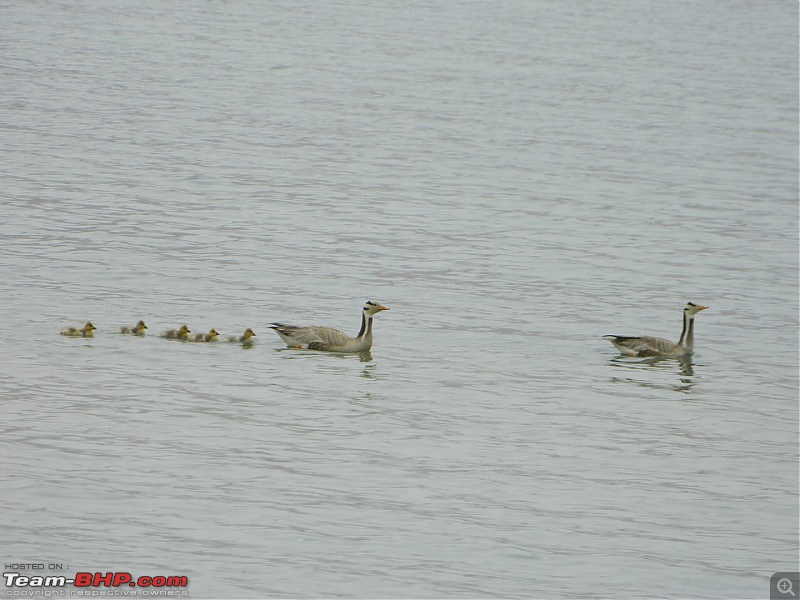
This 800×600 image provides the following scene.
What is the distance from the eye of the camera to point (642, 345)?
2112cm

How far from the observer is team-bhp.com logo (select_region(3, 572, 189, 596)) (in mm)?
11602

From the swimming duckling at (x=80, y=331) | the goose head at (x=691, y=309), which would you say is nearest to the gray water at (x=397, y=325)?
the swimming duckling at (x=80, y=331)

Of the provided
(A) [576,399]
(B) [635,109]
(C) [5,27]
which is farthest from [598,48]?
(A) [576,399]

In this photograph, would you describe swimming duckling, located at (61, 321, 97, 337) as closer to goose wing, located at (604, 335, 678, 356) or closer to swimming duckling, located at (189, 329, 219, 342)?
swimming duckling, located at (189, 329, 219, 342)

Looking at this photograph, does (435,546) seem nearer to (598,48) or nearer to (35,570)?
(35,570)

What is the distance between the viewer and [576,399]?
18625 millimetres

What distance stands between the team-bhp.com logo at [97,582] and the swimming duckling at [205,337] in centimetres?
815

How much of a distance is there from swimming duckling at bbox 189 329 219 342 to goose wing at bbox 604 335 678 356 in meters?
5.89

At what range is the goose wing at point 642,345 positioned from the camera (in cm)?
2102

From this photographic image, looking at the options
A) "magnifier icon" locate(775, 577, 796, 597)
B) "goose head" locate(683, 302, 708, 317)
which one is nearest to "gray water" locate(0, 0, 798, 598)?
"magnifier icon" locate(775, 577, 796, 597)

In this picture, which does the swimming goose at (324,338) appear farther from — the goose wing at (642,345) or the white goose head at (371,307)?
the goose wing at (642,345)

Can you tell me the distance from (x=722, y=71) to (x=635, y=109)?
32.9ft

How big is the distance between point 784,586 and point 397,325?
10271 mm

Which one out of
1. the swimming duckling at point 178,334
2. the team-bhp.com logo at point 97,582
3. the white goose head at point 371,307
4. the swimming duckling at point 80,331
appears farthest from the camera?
the white goose head at point 371,307
